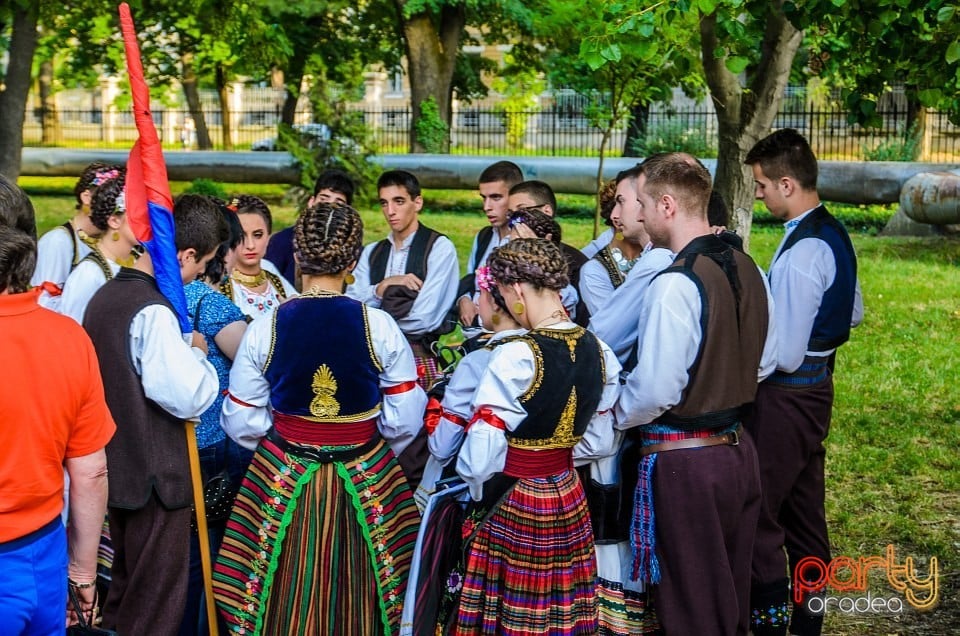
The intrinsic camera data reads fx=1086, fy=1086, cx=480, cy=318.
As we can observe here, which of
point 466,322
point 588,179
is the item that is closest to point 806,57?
point 588,179

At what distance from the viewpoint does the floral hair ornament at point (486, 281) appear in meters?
3.81

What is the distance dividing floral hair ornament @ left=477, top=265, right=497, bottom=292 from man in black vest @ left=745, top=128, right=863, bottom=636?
1.38m

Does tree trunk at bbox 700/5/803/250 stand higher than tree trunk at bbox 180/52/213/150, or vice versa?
tree trunk at bbox 180/52/213/150

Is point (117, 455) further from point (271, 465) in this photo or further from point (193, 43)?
point (193, 43)

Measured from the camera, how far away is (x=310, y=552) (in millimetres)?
3848

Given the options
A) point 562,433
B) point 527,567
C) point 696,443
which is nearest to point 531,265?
point 562,433

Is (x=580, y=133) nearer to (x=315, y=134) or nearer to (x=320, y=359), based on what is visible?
(x=315, y=134)

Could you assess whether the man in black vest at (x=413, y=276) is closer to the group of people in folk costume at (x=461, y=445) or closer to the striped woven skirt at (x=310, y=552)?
the group of people in folk costume at (x=461, y=445)

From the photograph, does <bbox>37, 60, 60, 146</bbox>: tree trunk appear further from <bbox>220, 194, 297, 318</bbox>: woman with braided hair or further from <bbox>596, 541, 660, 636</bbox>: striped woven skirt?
<bbox>596, 541, 660, 636</bbox>: striped woven skirt

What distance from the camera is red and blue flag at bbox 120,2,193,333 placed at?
3.78 metres

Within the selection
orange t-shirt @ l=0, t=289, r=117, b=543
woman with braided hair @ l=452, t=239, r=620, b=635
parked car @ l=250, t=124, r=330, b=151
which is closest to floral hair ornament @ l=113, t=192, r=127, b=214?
orange t-shirt @ l=0, t=289, r=117, b=543

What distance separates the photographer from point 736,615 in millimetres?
3910

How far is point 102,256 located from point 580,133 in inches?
904

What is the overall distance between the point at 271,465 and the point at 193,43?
66.2ft
